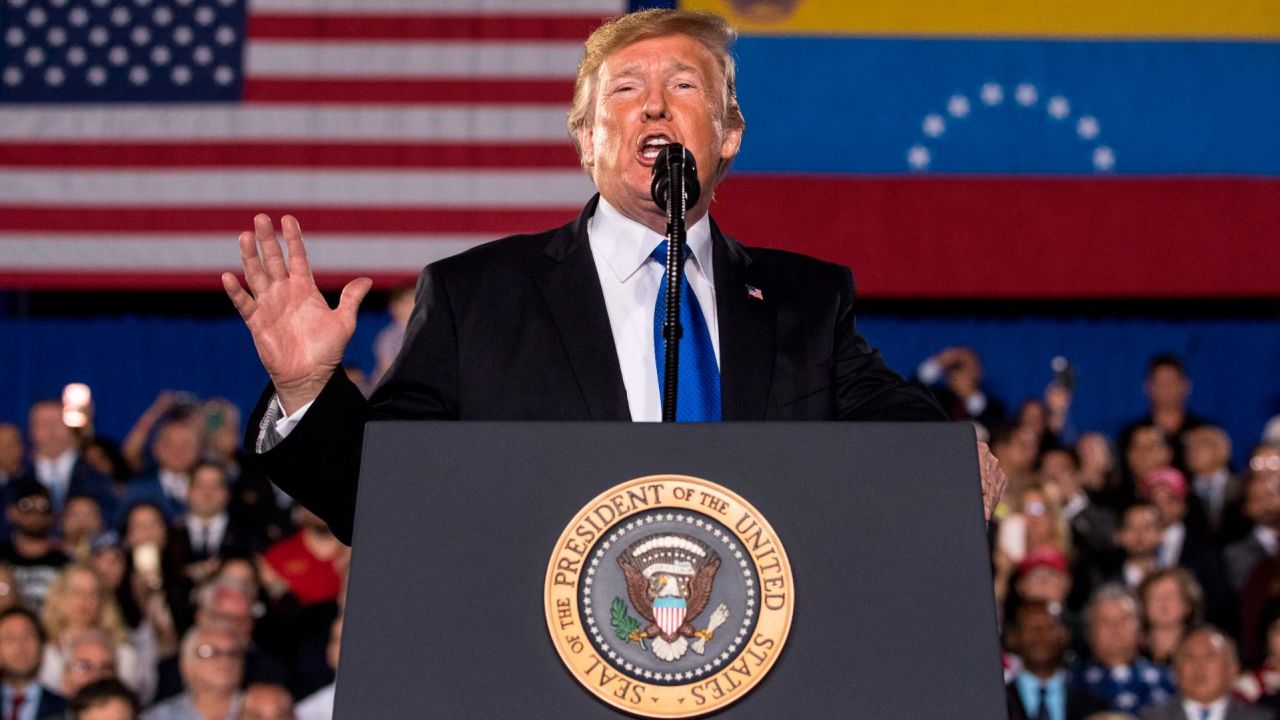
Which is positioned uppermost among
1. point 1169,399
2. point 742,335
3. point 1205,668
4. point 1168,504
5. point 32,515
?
point 1169,399

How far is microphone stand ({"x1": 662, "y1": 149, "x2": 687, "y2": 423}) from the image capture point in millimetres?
1431

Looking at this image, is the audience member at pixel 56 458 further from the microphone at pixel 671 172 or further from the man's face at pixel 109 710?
the microphone at pixel 671 172

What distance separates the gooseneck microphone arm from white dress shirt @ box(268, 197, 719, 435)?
98mm

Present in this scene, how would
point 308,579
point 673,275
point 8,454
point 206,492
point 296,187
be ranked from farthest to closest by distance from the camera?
point 296,187 < point 8,454 < point 206,492 < point 308,579 < point 673,275

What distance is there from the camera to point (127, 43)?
25.8ft

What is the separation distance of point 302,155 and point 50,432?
197 centimetres

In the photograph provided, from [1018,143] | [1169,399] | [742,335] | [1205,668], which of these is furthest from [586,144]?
[1018,143]

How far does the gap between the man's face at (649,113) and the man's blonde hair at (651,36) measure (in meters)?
0.01

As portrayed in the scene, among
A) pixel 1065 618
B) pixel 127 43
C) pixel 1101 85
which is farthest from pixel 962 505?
pixel 1101 85

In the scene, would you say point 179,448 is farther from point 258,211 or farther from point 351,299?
point 351,299

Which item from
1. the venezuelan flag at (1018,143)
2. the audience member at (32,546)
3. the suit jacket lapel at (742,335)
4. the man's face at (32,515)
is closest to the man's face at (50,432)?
the audience member at (32,546)

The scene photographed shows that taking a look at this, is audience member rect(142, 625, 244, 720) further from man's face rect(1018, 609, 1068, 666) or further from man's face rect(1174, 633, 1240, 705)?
man's face rect(1174, 633, 1240, 705)

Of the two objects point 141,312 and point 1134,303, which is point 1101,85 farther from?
point 141,312

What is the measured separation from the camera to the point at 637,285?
5.80 ft
